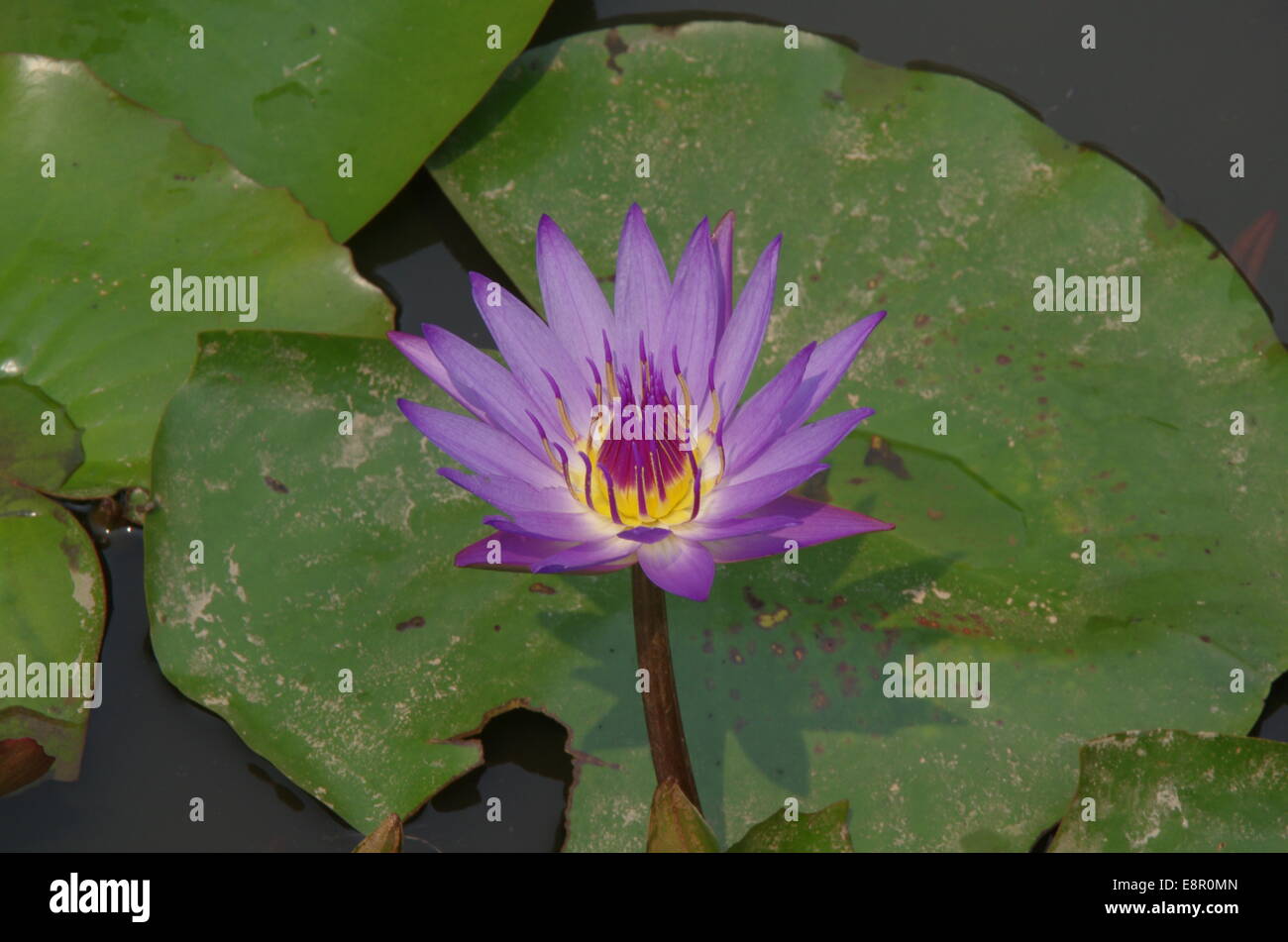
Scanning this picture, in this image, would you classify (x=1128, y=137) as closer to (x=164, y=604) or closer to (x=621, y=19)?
(x=621, y=19)

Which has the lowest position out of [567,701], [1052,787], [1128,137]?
[1052,787]

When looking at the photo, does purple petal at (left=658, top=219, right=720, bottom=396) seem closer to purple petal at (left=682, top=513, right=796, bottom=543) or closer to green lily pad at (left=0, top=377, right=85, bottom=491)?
purple petal at (left=682, top=513, right=796, bottom=543)

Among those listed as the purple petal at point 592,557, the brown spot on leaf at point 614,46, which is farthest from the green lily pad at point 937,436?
the purple petal at point 592,557

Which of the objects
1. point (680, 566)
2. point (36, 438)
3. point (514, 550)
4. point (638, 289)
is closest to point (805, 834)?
point (680, 566)

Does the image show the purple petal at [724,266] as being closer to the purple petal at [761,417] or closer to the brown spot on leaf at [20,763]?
the purple petal at [761,417]

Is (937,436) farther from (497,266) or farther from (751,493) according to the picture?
(497,266)

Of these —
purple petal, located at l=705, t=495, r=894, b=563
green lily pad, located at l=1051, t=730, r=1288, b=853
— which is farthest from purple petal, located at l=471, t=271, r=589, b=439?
green lily pad, located at l=1051, t=730, r=1288, b=853
